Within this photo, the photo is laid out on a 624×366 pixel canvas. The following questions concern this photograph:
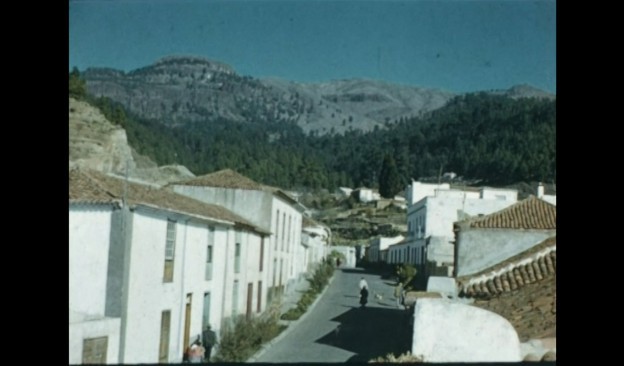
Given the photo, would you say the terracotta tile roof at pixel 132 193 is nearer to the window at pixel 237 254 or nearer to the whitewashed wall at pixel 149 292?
the whitewashed wall at pixel 149 292

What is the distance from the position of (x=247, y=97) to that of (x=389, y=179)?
3043 mm

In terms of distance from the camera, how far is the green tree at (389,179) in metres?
12.0

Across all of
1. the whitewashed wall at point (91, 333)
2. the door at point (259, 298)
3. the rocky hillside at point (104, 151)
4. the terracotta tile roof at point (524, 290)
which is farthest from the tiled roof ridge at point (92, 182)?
the terracotta tile roof at point (524, 290)

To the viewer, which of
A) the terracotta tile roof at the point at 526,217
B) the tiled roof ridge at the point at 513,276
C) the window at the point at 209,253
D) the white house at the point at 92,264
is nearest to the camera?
the white house at the point at 92,264

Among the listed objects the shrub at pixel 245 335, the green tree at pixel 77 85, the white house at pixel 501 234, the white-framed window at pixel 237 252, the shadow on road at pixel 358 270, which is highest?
the green tree at pixel 77 85

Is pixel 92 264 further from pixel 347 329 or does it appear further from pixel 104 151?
pixel 347 329

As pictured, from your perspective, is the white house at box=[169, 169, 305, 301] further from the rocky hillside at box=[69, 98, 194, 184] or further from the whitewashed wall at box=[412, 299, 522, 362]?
the whitewashed wall at box=[412, 299, 522, 362]

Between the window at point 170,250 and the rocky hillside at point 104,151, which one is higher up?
the rocky hillside at point 104,151

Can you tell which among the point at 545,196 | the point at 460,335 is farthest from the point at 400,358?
the point at 545,196

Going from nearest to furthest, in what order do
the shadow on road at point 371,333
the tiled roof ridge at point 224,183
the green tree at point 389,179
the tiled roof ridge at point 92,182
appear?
the tiled roof ridge at point 92,182
the shadow on road at point 371,333
the green tree at point 389,179
the tiled roof ridge at point 224,183

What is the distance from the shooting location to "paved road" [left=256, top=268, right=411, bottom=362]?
414 inches

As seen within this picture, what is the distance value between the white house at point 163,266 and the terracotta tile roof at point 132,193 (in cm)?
1

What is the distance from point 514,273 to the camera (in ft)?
37.7

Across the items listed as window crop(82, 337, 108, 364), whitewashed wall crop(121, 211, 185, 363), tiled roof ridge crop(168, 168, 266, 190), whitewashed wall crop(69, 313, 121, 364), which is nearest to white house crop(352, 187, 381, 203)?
tiled roof ridge crop(168, 168, 266, 190)
